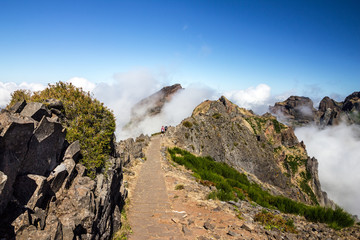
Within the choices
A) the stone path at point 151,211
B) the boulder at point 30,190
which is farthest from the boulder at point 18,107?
the stone path at point 151,211

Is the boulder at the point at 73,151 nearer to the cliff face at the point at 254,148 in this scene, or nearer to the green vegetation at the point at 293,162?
the cliff face at the point at 254,148

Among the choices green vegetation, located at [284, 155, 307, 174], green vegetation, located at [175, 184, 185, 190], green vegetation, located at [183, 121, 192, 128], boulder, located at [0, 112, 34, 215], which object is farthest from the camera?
green vegetation, located at [284, 155, 307, 174]

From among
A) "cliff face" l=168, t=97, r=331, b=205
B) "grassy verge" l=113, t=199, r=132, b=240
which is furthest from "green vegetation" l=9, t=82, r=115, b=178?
"cliff face" l=168, t=97, r=331, b=205

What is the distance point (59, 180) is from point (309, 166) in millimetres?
94105

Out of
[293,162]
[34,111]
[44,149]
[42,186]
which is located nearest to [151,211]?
[42,186]

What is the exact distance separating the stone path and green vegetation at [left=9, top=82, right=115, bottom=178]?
328 cm

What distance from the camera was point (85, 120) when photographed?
9.66 meters

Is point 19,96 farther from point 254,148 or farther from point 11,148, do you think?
point 254,148

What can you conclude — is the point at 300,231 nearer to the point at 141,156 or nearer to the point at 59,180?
the point at 59,180

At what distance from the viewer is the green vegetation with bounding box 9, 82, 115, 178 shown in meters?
8.91

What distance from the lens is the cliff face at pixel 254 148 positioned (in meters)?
42.5

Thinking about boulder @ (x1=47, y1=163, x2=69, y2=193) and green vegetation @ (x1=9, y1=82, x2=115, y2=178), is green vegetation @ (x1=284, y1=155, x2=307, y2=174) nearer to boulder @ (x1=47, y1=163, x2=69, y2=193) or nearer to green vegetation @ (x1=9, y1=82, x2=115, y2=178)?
green vegetation @ (x1=9, y1=82, x2=115, y2=178)

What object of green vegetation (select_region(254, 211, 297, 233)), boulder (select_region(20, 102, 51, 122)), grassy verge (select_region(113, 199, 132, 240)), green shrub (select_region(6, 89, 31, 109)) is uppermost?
green shrub (select_region(6, 89, 31, 109))

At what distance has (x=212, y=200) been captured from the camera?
42.5 feet
